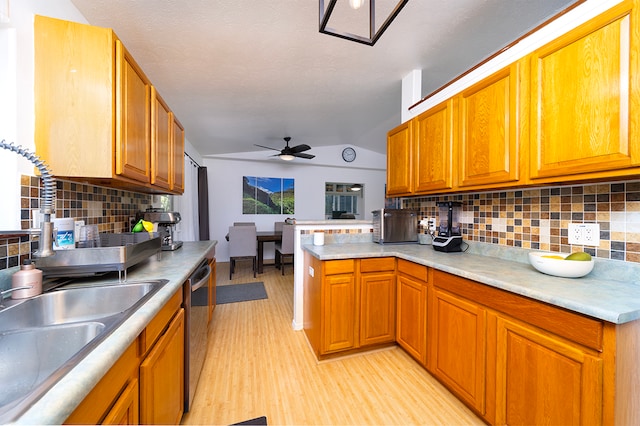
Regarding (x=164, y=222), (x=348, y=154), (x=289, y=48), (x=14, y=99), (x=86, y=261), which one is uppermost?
(x=348, y=154)

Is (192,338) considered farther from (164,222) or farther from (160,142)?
(160,142)

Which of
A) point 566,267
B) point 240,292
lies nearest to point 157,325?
point 566,267

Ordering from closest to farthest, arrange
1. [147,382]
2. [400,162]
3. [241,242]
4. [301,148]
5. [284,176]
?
[147,382] → [400,162] → [301,148] → [241,242] → [284,176]

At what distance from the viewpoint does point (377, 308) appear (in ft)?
6.46

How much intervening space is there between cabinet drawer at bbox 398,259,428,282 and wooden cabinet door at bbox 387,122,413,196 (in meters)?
0.72

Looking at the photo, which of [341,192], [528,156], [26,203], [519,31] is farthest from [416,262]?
[341,192]

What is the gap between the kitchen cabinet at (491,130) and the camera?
4.59ft

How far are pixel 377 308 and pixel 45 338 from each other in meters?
1.86

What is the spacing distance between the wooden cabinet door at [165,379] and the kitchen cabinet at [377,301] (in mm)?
1275

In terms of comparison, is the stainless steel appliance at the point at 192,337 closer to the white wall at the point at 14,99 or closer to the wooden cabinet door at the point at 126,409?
the wooden cabinet door at the point at 126,409

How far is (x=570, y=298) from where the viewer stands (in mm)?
953

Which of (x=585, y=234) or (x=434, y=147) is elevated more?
(x=434, y=147)

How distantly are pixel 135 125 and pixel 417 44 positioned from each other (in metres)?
2.12

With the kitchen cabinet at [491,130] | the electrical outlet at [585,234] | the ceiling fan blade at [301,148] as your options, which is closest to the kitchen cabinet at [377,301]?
the kitchen cabinet at [491,130]
